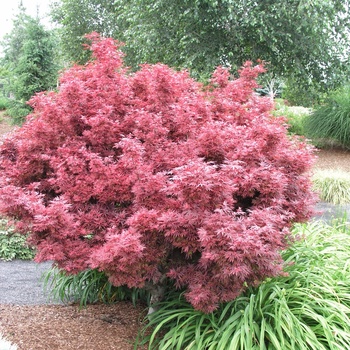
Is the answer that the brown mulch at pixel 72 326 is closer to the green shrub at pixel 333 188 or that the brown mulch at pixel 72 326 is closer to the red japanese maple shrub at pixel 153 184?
the red japanese maple shrub at pixel 153 184

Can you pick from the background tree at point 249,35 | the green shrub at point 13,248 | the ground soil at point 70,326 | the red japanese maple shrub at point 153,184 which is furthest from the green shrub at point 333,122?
the ground soil at point 70,326

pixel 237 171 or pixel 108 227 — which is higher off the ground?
pixel 237 171

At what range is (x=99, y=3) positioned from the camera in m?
15.4

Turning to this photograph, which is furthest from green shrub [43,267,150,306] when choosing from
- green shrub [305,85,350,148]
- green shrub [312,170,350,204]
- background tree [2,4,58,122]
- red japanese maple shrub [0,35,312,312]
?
background tree [2,4,58,122]

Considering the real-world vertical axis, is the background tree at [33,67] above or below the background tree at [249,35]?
below

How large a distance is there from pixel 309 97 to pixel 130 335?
10000 mm

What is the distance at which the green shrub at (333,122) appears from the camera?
11.6 m

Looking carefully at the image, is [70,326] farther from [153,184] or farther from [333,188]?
[333,188]

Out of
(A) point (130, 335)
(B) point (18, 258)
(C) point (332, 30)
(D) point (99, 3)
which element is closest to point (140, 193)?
(A) point (130, 335)

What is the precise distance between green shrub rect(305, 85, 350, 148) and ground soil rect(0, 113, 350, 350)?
9381mm

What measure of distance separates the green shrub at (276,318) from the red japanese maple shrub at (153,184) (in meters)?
0.25

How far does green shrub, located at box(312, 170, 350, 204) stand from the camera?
789 centimetres

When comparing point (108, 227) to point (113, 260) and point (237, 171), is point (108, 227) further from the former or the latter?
point (237, 171)

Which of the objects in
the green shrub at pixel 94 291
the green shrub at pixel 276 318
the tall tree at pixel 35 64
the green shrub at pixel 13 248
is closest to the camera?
the green shrub at pixel 276 318
